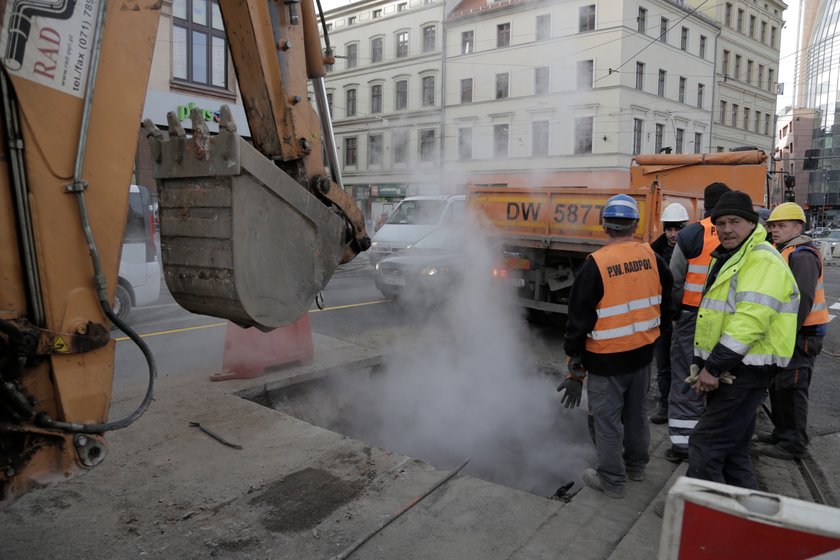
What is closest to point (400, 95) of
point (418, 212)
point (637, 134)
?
point (418, 212)

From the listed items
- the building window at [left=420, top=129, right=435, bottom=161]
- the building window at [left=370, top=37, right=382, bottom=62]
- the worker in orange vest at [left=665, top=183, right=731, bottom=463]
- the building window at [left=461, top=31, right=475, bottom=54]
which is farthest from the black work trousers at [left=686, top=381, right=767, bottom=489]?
the building window at [left=370, top=37, right=382, bottom=62]

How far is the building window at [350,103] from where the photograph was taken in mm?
13876

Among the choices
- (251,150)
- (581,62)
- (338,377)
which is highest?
(581,62)

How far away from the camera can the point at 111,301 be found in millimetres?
2238

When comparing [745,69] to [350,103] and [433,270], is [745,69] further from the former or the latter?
[433,270]

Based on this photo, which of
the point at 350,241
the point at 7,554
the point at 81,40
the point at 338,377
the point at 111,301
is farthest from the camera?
the point at 338,377

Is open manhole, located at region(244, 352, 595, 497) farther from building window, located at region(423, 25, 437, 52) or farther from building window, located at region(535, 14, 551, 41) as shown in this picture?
building window, located at region(423, 25, 437, 52)

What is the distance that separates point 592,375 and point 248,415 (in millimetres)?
2764

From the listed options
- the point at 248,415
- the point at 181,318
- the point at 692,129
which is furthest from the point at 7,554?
the point at 692,129

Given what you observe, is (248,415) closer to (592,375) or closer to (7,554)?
(7,554)

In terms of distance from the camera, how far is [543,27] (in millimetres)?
9883

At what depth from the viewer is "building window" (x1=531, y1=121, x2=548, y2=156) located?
11.1m

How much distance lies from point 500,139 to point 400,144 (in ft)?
10.5

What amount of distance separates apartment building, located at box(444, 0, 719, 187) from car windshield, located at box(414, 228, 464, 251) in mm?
1156
